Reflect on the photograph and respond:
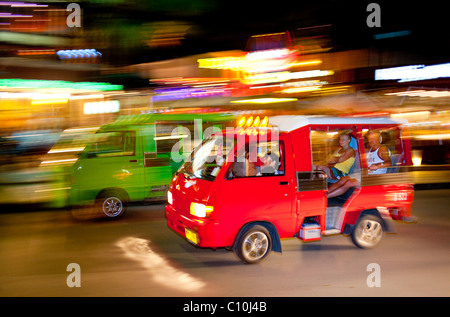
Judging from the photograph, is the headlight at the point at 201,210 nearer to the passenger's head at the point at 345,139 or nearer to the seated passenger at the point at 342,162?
the seated passenger at the point at 342,162

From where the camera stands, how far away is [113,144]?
7781mm

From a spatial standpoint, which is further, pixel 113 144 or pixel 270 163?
pixel 113 144

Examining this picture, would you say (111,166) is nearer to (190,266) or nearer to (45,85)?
(190,266)

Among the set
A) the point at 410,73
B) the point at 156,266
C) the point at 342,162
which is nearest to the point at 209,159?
the point at 156,266

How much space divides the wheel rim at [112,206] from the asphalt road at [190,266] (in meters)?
0.37

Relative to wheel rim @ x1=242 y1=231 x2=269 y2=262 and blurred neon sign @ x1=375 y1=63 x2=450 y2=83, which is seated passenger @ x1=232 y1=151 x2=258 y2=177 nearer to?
wheel rim @ x1=242 y1=231 x2=269 y2=262

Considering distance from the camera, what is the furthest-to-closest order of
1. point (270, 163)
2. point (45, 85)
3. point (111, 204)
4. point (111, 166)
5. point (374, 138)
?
point (45, 85) → point (111, 204) → point (111, 166) → point (374, 138) → point (270, 163)

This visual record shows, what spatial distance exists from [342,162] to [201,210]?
8.93 feet

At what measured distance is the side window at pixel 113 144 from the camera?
762 centimetres

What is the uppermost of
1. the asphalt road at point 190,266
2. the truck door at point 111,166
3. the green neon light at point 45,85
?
the green neon light at point 45,85

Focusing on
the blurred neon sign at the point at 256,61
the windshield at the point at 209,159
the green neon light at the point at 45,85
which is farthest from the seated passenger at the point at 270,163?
the blurred neon sign at the point at 256,61

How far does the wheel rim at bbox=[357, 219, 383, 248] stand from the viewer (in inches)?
239
